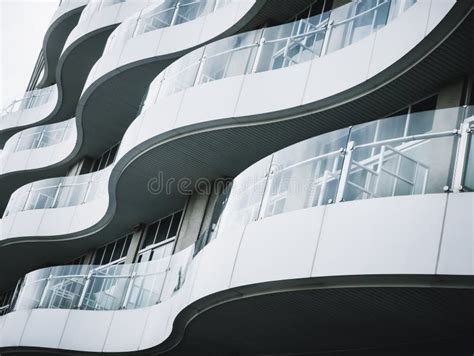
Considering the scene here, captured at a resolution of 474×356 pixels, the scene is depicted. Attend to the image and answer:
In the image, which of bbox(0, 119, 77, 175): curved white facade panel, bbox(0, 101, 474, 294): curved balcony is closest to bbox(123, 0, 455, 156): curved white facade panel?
bbox(0, 101, 474, 294): curved balcony

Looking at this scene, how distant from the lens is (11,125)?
121 feet

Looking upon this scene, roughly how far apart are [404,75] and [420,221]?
4.34 m

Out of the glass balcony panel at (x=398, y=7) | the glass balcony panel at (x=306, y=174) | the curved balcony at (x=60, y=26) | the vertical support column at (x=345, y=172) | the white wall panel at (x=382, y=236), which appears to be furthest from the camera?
the curved balcony at (x=60, y=26)

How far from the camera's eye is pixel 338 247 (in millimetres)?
10461

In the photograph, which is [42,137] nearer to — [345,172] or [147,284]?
[147,284]

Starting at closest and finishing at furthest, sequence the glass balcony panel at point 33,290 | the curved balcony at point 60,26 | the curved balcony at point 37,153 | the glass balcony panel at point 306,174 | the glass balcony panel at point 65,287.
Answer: the glass balcony panel at point 306,174
the glass balcony panel at point 65,287
the glass balcony panel at point 33,290
the curved balcony at point 37,153
the curved balcony at point 60,26

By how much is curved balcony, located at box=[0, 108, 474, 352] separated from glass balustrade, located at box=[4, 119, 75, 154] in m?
16.8

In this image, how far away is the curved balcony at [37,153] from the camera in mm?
30672

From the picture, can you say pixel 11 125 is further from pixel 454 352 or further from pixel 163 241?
pixel 454 352

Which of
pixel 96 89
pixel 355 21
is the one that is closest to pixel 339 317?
pixel 355 21

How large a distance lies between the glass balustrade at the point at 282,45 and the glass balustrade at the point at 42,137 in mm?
12630

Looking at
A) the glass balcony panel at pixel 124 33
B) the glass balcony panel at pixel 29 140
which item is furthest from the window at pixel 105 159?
the glass balcony panel at pixel 124 33

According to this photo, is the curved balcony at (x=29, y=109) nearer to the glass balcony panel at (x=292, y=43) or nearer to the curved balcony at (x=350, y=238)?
the glass balcony panel at (x=292, y=43)

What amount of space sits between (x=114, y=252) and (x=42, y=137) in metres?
8.65
